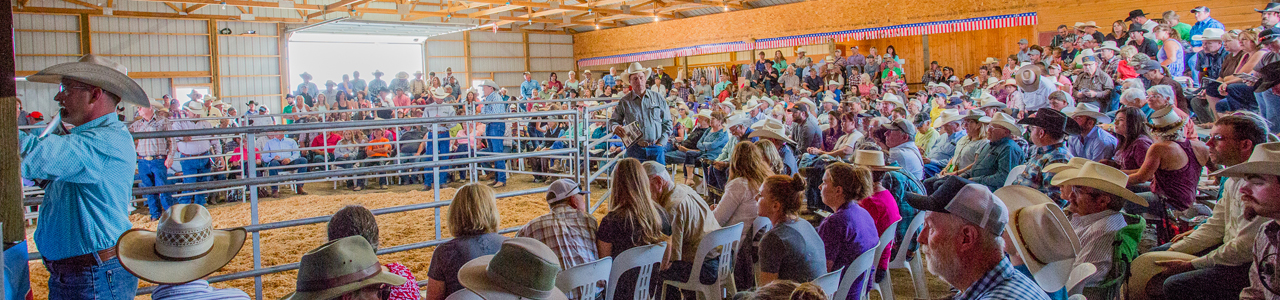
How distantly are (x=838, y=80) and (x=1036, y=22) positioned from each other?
3605 millimetres

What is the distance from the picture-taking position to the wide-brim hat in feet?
10.4

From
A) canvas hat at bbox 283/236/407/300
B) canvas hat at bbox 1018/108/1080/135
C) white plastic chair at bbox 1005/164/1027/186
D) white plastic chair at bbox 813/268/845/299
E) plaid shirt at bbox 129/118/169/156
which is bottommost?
white plastic chair at bbox 813/268/845/299

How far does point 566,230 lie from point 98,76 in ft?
5.31

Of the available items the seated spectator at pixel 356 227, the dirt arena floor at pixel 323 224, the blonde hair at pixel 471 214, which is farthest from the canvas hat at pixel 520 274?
the dirt arena floor at pixel 323 224

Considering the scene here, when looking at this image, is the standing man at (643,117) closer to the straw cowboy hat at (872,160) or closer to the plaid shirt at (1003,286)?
the straw cowboy hat at (872,160)

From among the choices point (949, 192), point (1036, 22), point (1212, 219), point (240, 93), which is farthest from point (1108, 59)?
point (240, 93)

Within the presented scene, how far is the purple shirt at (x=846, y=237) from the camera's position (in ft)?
10.5

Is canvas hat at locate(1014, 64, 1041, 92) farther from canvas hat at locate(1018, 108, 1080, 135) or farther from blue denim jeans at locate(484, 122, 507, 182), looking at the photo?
blue denim jeans at locate(484, 122, 507, 182)

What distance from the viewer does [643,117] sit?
283 inches

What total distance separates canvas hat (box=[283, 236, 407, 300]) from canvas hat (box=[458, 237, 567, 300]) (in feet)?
0.92

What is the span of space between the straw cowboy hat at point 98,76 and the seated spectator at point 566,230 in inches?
53.4

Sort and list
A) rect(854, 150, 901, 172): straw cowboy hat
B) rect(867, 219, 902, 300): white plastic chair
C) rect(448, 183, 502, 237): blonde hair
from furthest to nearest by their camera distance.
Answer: rect(854, 150, 901, 172): straw cowboy hat < rect(867, 219, 902, 300): white plastic chair < rect(448, 183, 502, 237): blonde hair

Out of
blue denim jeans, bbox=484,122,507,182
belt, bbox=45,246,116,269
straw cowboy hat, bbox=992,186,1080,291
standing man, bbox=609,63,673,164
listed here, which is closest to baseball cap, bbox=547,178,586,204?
belt, bbox=45,246,116,269

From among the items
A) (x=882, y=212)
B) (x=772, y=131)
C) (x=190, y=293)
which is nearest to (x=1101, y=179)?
(x=882, y=212)
